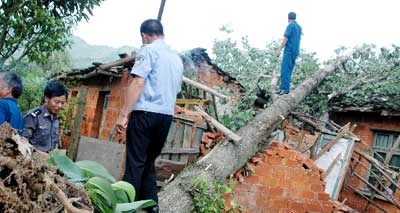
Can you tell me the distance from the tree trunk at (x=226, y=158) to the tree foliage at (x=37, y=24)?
10.9 feet

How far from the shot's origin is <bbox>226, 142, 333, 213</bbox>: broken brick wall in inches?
222

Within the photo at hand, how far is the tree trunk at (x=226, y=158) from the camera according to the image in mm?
4278

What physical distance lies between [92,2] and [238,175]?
3.81 metres

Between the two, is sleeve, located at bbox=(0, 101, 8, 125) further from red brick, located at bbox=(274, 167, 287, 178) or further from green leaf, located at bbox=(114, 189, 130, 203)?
red brick, located at bbox=(274, 167, 287, 178)

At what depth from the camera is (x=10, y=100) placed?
9.38ft

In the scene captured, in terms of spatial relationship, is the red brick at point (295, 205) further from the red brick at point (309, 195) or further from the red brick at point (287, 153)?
the red brick at point (287, 153)

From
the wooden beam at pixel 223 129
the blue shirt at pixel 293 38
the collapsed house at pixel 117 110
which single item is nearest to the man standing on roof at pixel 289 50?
the blue shirt at pixel 293 38

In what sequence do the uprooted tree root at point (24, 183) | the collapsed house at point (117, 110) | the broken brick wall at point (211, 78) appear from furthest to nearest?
the broken brick wall at point (211, 78)
the collapsed house at point (117, 110)
the uprooted tree root at point (24, 183)

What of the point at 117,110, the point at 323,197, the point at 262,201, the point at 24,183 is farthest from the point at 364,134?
the point at 24,183

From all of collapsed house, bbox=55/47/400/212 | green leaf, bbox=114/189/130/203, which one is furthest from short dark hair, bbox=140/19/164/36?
collapsed house, bbox=55/47/400/212

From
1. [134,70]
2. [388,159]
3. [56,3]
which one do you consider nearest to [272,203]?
[134,70]

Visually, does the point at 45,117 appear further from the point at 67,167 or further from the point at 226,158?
the point at 226,158

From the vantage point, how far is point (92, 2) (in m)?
7.06

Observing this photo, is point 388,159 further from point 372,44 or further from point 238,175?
point 238,175
